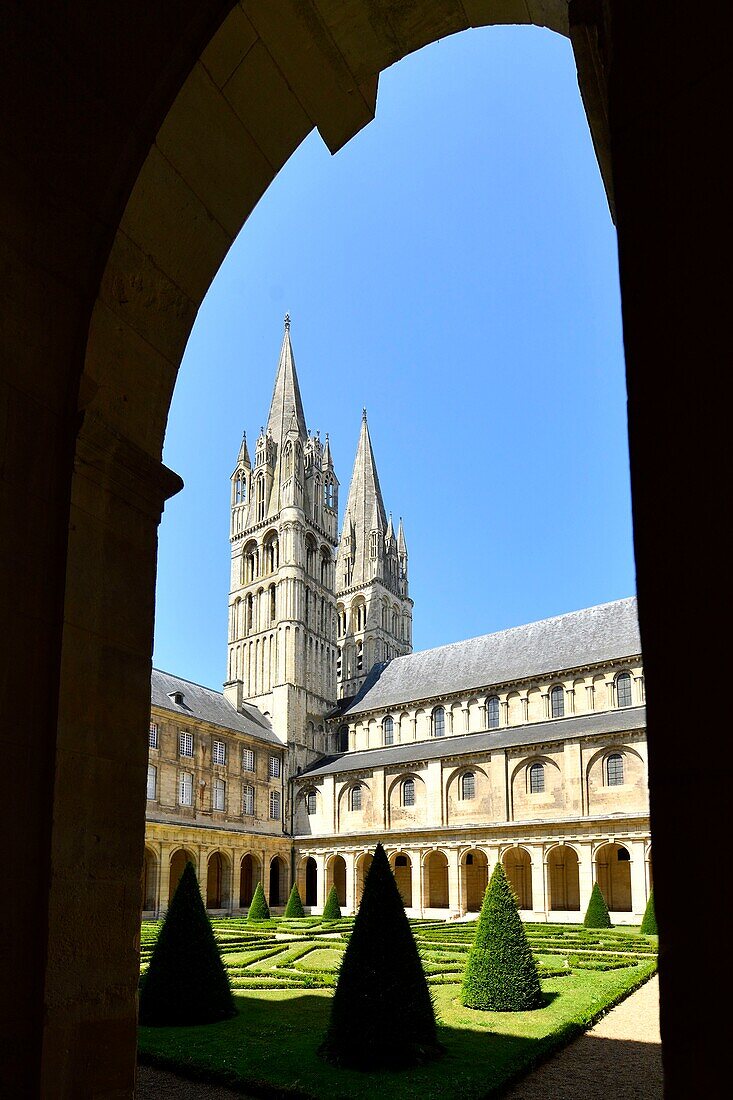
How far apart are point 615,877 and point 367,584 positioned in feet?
105

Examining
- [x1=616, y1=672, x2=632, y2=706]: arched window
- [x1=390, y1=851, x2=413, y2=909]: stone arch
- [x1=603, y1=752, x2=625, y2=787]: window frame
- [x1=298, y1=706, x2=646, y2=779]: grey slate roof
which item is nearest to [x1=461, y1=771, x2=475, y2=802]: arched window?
[x1=298, y1=706, x2=646, y2=779]: grey slate roof

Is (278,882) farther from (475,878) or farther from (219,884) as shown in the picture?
(475,878)

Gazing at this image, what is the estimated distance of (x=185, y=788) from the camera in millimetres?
41344

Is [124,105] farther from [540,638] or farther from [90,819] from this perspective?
[540,638]

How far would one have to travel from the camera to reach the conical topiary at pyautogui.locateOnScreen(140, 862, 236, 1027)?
492 inches

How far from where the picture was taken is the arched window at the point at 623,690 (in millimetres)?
40688

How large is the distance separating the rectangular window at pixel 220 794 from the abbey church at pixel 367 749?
0.41ft

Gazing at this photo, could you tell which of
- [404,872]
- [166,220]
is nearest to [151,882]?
[404,872]

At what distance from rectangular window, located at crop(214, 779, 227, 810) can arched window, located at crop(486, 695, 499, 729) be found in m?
14.1

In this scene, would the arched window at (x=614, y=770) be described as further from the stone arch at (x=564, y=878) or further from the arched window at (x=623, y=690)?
the arched window at (x=623, y=690)

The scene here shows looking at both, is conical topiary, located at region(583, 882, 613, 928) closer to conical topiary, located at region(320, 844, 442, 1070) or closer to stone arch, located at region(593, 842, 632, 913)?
stone arch, located at region(593, 842, 632, 913)

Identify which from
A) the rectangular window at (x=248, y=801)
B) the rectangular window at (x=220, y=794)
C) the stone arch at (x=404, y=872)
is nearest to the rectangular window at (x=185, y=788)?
the rectangular window at (x=220, y=794)

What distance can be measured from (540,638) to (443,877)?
13.5 metres

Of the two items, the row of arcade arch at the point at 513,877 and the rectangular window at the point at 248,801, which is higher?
the rectangular window at the point at 248,801
